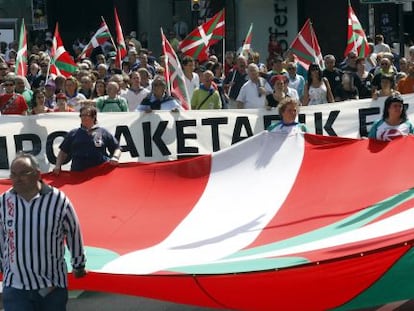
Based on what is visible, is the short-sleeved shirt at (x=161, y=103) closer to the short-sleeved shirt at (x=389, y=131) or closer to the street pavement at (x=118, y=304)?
the short-sleeved shirt at (x=389, y=131)

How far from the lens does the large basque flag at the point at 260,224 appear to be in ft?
23.4

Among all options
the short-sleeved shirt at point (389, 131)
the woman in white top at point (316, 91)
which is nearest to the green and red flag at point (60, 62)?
the woman in white top at point (316, 91)

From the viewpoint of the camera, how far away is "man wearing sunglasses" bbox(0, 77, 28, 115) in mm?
12992

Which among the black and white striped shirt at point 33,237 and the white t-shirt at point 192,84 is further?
the white t-shirt at point 192,84

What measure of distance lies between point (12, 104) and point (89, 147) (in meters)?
3.37

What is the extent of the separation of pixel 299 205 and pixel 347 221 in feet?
2.24

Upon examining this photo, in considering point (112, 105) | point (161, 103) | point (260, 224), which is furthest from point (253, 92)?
point (260, 224)

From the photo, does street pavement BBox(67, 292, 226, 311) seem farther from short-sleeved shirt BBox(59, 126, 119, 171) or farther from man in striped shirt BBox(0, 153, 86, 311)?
man in striped shirt BBox(0, 153, 86, 311)

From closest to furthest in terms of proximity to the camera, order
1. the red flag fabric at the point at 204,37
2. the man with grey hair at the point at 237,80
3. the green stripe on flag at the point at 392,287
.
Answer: the green stripe on flag at the point at 392,287 → the man with grey hair at the point at 237,80 → the red flag fabric at the point at 204,37

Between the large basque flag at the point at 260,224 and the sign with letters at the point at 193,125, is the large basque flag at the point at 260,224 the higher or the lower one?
the lower one

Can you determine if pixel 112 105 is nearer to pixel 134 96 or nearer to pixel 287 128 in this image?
pixel 134 96

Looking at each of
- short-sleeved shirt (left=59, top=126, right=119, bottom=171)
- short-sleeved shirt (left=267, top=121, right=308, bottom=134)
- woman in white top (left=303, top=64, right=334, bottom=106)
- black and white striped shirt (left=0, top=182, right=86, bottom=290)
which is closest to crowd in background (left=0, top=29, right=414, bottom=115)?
woman in white top (left=303, top=64, right=334, bottom=106)

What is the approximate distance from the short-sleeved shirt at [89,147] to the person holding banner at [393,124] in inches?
94.3

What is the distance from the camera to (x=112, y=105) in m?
12.7
